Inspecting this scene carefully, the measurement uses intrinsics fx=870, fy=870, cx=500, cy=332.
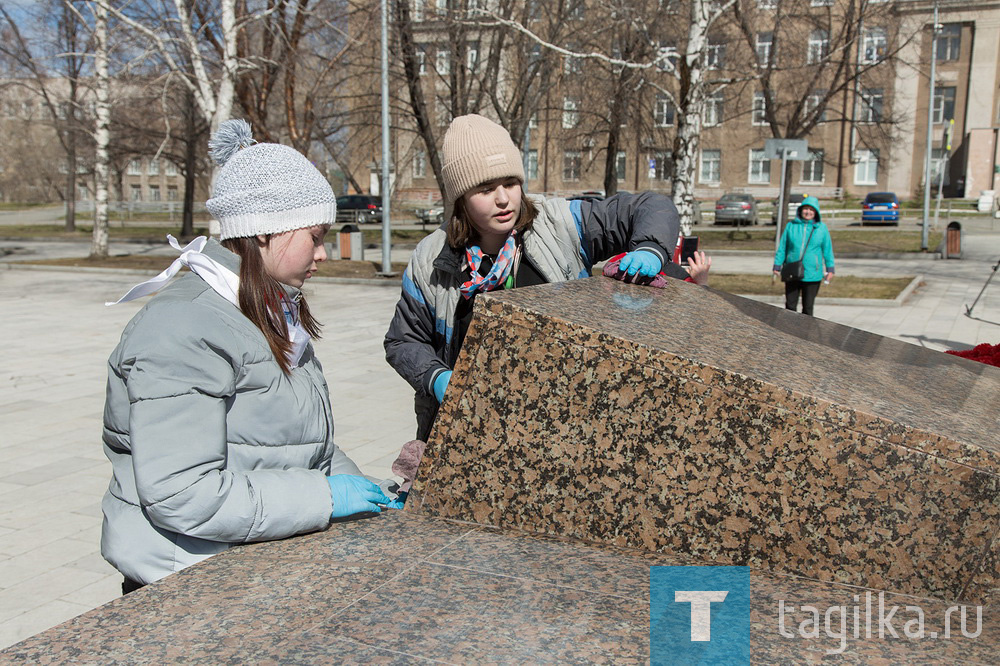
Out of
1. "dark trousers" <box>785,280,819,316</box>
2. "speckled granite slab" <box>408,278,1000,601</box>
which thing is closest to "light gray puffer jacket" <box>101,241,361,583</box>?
"speckled granite slab" <box>408,278,1000,601</box>

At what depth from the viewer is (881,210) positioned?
35.1m

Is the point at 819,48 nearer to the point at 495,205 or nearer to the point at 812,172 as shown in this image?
the point at 812,172

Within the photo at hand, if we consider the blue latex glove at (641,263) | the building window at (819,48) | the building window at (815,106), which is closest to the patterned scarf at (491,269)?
the blue latex glove at (641,263)

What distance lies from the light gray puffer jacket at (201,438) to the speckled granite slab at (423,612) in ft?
0.34

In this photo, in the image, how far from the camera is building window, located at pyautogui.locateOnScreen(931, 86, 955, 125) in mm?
48844

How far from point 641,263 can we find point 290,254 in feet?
3.64

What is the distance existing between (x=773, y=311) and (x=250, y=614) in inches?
81.4

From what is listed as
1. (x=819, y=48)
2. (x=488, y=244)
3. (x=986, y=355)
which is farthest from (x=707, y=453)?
(x=819, y=48)

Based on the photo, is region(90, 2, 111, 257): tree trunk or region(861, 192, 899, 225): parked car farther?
region(861, 192, 899, 225): parked car

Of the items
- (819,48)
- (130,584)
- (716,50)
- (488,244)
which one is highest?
(819,48)

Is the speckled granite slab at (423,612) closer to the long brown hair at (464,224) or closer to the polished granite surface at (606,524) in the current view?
the polished granite surface at (606,524)

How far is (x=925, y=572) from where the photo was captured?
5.84ft

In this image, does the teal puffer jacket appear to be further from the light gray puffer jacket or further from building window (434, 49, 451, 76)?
building window (434, 49, 451, 76)

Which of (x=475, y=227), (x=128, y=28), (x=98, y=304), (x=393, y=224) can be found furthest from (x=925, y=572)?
(x=393, y=224)
